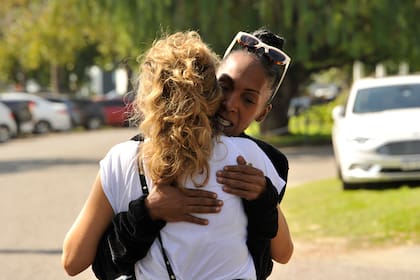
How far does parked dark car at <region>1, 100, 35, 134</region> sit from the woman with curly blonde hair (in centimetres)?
3376

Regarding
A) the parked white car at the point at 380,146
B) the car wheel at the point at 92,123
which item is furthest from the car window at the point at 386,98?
the car wheel at the point at 92,123

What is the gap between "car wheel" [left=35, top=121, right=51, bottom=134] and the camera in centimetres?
3972

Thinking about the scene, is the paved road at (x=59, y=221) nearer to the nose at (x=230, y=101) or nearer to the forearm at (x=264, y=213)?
the forearm at (x=264, y=213)

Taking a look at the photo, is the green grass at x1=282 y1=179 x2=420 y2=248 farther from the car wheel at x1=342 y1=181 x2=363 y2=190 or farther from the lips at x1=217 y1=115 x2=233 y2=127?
the lips at x1=217 y1=115 x2=233 y2=127

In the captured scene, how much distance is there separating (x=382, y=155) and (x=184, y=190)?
35.4ft

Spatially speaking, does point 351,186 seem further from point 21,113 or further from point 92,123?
point 92,123

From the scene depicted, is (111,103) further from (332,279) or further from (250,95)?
(250,95)

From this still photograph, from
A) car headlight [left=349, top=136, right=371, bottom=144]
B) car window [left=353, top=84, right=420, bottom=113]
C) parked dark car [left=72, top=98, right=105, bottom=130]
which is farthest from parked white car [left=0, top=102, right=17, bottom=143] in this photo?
car headlight [left=349, top=136, right=371, bottom=144]

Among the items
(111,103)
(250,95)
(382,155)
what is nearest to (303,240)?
(382,155)

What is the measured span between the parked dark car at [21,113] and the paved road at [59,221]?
9814mm

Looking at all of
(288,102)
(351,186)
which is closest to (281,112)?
(288,102)

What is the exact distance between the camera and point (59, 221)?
39.4 feet

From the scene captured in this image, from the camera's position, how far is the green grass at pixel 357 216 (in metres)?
9.86

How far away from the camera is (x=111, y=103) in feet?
155
